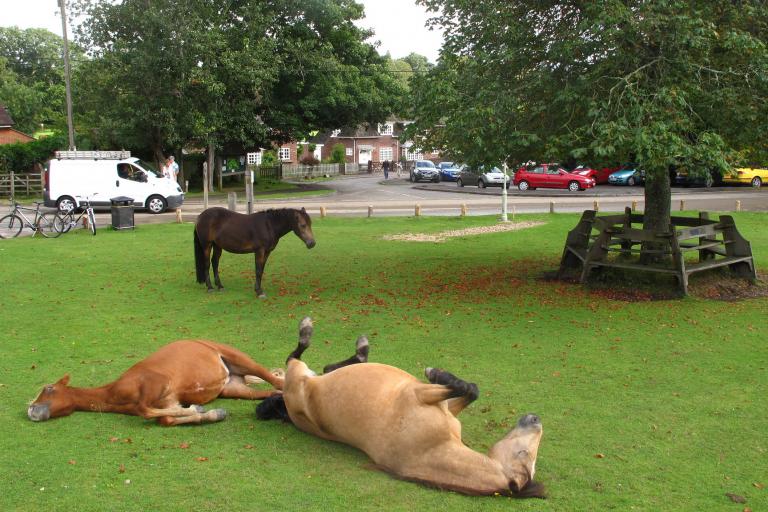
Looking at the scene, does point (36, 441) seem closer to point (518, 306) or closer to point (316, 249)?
point (518, 306)

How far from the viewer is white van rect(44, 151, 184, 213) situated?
29031mm

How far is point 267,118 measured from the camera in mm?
41750

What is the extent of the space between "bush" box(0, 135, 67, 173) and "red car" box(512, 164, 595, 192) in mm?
28944

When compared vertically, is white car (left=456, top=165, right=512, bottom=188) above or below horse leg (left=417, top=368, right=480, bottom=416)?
above

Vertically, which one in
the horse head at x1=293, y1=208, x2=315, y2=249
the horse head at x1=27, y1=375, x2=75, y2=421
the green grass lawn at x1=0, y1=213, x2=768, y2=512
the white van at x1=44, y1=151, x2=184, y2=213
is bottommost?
the green grass lawn at x1=0, y1=213, x2=768, y2=512

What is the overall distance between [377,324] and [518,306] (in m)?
2.55

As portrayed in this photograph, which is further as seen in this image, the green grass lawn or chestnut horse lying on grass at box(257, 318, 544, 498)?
Result: the green grass lawn

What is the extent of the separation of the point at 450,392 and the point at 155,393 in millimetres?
2704

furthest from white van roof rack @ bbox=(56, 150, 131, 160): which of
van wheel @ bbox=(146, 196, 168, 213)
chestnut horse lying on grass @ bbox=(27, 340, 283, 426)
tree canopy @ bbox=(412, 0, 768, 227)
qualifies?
chestnut horse lying on grass @ bbox=(27, 340, 283, 426)

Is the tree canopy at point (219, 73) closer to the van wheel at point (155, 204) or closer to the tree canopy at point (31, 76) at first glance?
the van wheel at point (155, 204)

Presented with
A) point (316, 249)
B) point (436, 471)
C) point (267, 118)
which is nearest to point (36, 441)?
point (436, 471)

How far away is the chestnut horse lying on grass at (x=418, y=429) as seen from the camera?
4.59 m

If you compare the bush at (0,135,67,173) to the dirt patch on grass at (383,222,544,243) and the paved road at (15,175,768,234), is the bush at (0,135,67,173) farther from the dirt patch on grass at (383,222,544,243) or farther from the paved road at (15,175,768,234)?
the dirt patch on grass at (383,222,544,243)

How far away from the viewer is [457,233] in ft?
71.7
